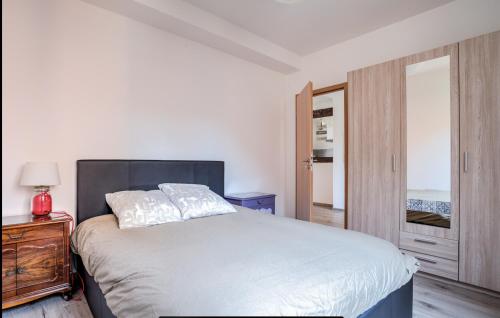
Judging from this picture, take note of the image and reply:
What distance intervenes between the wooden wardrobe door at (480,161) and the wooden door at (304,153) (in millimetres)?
1584

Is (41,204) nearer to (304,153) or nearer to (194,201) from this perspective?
(194,201)

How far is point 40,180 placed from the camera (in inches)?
80.3

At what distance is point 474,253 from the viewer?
7.57 feet

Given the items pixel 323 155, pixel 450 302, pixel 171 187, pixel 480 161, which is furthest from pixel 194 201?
pixel 323 155

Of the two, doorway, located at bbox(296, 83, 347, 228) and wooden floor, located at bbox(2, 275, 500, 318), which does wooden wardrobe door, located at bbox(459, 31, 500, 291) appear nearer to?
wooden floor, located at bbox(2, 275, 500, 318)

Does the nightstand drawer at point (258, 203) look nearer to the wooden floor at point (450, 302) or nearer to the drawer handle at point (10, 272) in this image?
the wooden floor at point (450, 302)

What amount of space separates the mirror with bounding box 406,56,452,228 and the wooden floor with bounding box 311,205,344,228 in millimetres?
1994

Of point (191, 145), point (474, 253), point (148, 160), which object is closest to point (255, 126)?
point (191, 145)

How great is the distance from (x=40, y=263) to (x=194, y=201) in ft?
3.93

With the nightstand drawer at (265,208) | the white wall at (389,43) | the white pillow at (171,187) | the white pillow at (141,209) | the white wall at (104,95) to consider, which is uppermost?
the white wall at (389,43)

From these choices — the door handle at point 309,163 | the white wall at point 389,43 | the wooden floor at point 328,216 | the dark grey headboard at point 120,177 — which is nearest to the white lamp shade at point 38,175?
the dark grey headboard at point 120,177

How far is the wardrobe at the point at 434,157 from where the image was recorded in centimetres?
227

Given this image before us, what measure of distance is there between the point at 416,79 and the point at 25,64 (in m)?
3.54

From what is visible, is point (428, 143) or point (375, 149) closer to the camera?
point (428, 143)
